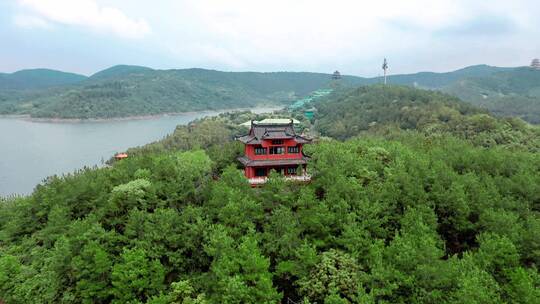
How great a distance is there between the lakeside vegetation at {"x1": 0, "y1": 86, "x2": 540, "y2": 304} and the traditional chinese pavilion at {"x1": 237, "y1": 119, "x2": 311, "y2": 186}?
55.0 inches

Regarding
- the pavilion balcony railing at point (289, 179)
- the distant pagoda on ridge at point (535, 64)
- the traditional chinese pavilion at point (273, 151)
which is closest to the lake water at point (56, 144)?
the traditional chinese pavilion at point (273, 151)

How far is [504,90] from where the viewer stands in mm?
169250

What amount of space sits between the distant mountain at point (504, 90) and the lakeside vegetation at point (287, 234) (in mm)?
117993

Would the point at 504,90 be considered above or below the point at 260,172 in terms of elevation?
above

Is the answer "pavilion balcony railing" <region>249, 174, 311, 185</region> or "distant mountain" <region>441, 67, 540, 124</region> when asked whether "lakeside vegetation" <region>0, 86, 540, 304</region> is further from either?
"distant mountain" <region>441, 67, 540, 124</region>

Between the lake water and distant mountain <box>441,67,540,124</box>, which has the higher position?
distant mountain <box>441,67,540,124</box>

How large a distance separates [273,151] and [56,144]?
3224 inches

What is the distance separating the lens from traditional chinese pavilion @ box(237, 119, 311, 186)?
28125mm

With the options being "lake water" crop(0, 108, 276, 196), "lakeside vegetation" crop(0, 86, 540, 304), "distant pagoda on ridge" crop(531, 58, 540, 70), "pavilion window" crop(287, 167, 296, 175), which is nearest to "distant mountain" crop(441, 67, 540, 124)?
"distant pagoda on ridge" crop(531, 58, 540, 70)

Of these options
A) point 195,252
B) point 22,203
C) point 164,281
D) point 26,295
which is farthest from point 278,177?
point 22,203

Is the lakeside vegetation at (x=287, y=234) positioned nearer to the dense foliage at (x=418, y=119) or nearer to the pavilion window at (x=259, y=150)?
the pavilion window at (x=259, y=150)

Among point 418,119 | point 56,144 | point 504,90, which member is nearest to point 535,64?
point 504,90

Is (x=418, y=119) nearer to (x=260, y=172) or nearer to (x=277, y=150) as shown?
(x=277, y=150)

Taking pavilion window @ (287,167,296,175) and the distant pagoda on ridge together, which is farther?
the distant pagoda on ridge
